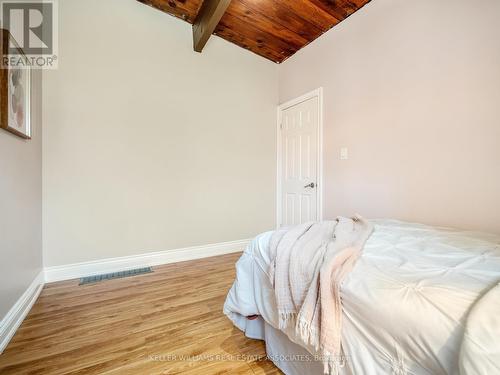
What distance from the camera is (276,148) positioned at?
11.0 feet

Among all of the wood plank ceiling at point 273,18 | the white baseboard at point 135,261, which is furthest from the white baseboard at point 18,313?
the wood plank ceiling at point 273,18

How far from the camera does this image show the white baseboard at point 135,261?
2.14 m

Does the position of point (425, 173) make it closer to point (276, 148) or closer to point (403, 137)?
point (403, 137)

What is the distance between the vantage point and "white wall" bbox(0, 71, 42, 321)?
1.35 metres

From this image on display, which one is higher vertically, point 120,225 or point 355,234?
point 355,234

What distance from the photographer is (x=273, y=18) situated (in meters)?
2.51

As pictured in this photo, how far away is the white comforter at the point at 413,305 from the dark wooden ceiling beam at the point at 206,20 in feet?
7.86

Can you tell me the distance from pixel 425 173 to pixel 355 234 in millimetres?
1116

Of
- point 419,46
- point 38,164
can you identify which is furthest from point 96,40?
point 419,46

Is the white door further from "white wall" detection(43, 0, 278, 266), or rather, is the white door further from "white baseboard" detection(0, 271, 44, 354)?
"white baseboard" detection(0, 271, 44, 354)

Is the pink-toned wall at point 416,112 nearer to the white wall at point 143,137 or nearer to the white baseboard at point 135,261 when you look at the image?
the white wall at point 143,137

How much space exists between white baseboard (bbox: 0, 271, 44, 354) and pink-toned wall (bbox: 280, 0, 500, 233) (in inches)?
105
